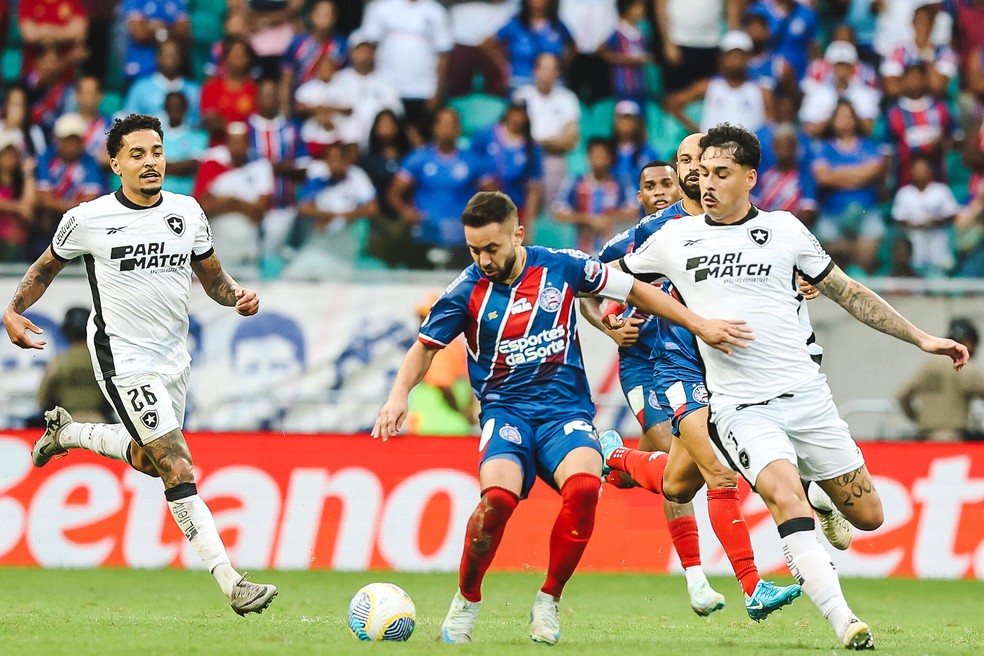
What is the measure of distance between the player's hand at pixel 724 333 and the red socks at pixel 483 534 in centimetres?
127

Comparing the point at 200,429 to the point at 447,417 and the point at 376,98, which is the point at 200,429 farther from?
the point at 376,98

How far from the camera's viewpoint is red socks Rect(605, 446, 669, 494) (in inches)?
362

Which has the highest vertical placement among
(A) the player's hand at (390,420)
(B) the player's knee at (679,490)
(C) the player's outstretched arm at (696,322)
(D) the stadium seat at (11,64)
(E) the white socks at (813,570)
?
(D) the stadium seat at (11,64)

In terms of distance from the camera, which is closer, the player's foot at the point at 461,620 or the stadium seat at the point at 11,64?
the player's foot at the point at 461,620

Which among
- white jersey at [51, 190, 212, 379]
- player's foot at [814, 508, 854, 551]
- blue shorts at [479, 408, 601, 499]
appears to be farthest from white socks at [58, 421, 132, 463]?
player's foot at [814, 508, 854, 551]

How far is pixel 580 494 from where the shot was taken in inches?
296

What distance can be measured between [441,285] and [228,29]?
5.21 meters

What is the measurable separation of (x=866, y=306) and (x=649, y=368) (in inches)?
92.6

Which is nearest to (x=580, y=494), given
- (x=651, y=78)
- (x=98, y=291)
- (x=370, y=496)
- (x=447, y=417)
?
(x=98, y=291)

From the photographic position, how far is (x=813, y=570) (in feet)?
23.5

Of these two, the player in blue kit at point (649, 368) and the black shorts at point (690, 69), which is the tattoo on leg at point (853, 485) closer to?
the player in blue kit at point (649, 368)

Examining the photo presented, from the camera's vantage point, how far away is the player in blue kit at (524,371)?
24.8 feet

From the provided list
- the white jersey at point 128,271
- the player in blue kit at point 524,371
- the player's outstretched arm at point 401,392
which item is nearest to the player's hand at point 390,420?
the player's outstretched arm at point 401,392

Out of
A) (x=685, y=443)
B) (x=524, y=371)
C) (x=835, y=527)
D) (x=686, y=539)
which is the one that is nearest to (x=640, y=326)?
(x=685, y=443)
